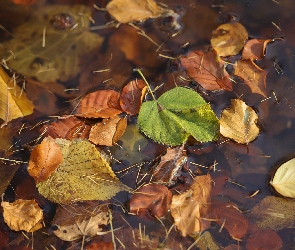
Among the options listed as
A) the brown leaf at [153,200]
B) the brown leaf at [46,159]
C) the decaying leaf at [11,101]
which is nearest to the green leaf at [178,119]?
the brown leaf at [153,200]

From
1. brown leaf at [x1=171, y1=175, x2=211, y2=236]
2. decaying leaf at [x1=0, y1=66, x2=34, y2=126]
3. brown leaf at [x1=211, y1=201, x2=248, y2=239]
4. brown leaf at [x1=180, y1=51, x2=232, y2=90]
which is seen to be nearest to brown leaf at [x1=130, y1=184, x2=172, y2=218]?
brown leaf at [x1=171, y1=175, x2=211, y2=236]

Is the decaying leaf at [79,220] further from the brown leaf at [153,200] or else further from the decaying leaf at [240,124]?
the decaying leaf at [240,124]

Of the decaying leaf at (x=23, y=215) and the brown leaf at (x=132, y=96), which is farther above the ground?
the brown leaf at (x=132, y=96)

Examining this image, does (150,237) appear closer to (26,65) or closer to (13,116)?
(13,116)

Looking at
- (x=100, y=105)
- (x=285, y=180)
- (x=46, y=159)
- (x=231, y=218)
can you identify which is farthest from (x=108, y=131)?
(x=285, y=180)

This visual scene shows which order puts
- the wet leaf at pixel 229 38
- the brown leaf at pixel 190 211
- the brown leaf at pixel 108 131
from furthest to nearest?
the wet leaf at pixel 229 38
the brown leaf at pixel 108 131
the brown leaf at pixel 190 211

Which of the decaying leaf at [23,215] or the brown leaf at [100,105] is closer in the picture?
the decaying leaf at [23,215]

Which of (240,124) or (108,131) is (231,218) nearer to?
(240,124)
